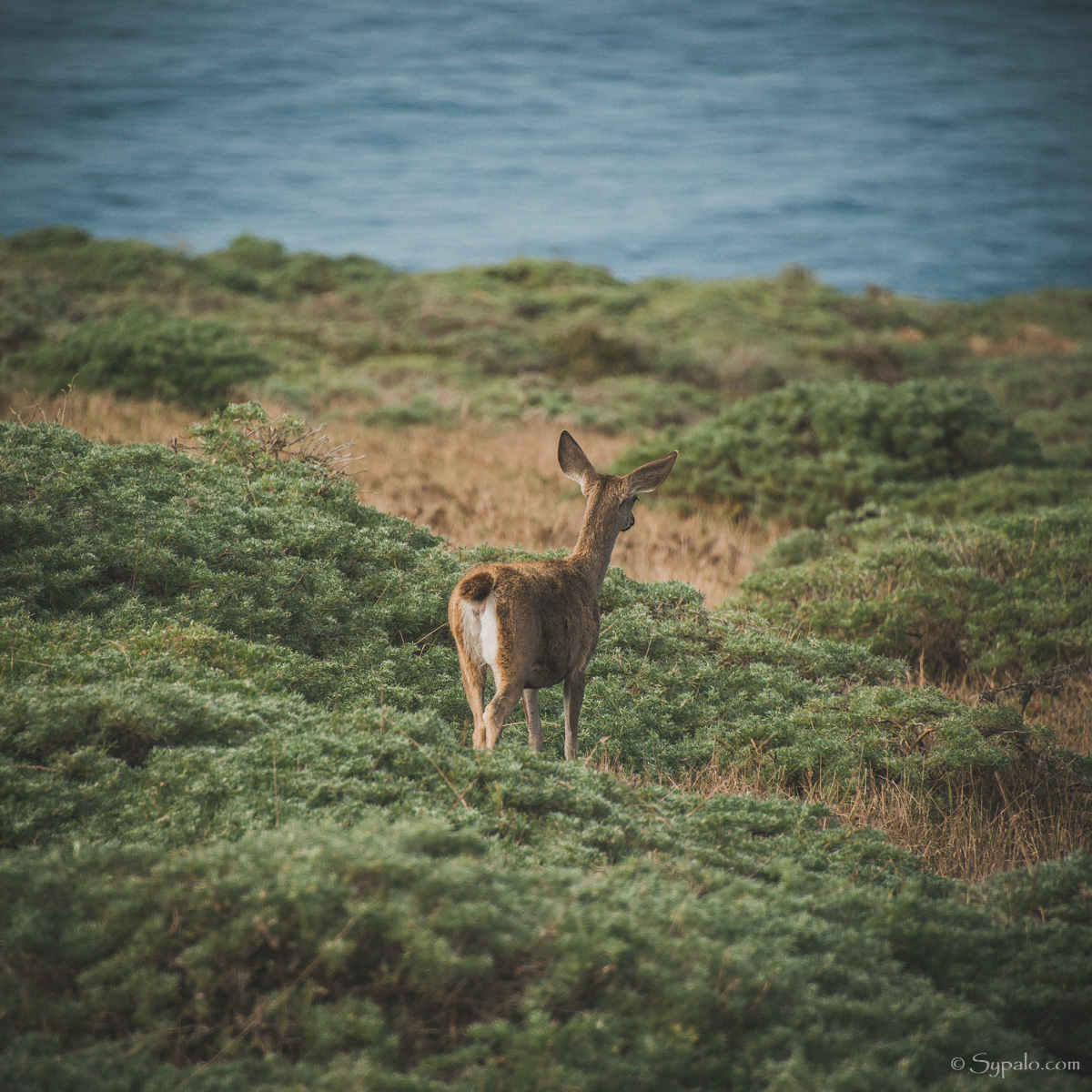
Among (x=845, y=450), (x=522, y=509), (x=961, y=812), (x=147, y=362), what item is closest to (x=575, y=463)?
(x=961, y=812)

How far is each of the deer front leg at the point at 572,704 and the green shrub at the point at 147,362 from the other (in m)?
→ 12.2

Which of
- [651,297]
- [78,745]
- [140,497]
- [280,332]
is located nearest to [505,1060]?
[78,745]

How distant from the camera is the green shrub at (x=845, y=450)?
13688 mm

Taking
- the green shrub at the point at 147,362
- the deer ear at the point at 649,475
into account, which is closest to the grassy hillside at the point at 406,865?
the deer ear at the point at 649,475

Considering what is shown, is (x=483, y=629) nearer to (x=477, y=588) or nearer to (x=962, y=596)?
(x=477, y=588)

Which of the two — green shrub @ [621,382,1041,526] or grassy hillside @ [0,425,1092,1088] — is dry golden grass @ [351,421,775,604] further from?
grassy hillside @ [0,425,1092,1088]

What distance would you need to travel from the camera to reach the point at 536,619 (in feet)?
14.9

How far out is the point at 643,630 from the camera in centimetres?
727

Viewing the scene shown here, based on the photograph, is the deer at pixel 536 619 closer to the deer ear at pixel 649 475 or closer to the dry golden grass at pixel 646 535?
the deer ear at pixel 649 475

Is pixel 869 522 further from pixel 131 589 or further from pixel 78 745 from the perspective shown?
pixel 78 745

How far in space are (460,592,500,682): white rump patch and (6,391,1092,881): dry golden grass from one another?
5.13ft

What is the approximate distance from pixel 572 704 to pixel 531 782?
510mm

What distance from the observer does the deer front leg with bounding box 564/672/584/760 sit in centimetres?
491

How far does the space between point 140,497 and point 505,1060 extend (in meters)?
4.92
